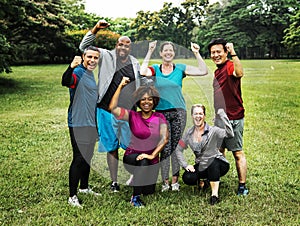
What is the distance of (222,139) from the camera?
3732 millimetres

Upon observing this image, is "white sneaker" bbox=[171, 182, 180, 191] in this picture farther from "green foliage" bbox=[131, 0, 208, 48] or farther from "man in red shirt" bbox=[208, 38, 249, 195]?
"green foliage" bbox=[131, 0, 208, 48]

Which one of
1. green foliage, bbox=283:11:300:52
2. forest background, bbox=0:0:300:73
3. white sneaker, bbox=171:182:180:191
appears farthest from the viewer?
green foliage, bbox=283:11:300:52

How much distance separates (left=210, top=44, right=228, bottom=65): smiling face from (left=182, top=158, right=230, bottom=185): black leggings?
0.92 meters

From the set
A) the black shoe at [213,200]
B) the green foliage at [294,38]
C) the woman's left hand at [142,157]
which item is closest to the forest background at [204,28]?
the green foliage at [294,38]

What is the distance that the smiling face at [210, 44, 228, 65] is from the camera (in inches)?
142

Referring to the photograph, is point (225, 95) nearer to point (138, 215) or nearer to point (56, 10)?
point (138, 215)

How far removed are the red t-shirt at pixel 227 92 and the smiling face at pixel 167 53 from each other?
463mm

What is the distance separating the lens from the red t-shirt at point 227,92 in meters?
3.62

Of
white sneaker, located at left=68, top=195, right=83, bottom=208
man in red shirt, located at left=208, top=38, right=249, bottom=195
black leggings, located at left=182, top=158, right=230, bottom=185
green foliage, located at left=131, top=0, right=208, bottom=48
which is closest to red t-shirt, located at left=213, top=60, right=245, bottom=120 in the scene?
man in red shirt, located at left=208, top=38, right=249, bottom=195

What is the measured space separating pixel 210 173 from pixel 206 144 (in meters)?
0.27

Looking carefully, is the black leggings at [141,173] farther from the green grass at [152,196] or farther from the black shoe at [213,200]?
the black shoe at [213,200]

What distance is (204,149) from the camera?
3729 mm

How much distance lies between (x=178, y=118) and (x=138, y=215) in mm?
981

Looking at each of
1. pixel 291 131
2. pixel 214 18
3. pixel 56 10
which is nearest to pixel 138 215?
pixel 291 131
